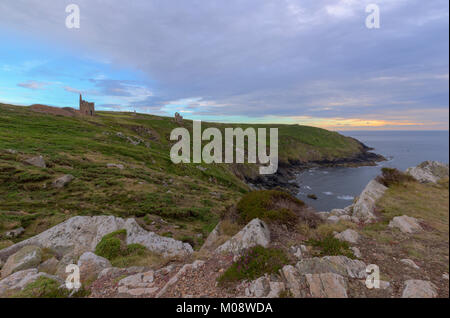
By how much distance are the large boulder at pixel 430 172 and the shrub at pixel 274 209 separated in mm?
17366

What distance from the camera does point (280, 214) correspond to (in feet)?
33.7

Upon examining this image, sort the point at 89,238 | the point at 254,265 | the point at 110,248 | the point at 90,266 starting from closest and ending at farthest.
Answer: the point at 254,265
the point at 90,266
the point at 110,248
the point at 89,238

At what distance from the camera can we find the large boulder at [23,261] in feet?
25.7

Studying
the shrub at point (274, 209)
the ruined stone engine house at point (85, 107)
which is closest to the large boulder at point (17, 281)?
the shrub at point (274, 209)

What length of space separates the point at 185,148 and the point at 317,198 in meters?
44.3

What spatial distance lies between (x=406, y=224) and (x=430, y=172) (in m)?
17.2

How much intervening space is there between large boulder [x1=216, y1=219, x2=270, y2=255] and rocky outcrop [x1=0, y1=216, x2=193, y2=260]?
3273mm

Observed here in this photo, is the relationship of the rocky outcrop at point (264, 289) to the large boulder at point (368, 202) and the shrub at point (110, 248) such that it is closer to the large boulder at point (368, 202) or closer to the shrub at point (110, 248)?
the shrub at point (110, 248)

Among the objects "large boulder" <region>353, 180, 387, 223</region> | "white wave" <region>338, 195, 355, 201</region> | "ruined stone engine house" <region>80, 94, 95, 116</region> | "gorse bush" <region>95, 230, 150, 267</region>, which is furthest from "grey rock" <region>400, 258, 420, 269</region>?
"ruined stone engine house" <region>80, 94, 95, 116</region>

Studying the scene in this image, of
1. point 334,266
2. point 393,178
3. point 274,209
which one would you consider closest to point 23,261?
point 274,209

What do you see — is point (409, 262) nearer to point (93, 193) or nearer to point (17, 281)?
point (17, 281)

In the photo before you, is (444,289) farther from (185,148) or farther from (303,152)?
(303,152)

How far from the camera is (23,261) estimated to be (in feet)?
26.9

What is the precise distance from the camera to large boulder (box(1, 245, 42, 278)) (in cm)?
784
